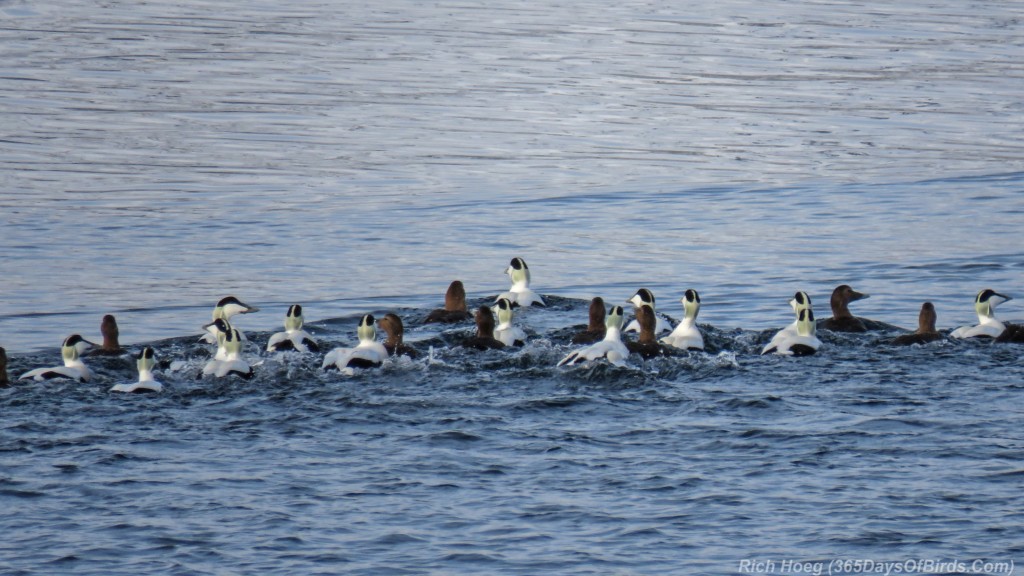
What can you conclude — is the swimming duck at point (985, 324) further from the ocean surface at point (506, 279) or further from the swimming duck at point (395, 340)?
the swimming duck at point (395, 340)

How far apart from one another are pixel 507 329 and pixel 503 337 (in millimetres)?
249

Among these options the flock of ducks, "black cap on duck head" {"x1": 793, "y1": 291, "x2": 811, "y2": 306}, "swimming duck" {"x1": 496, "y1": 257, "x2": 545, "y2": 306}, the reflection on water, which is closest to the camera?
the flock of ducks

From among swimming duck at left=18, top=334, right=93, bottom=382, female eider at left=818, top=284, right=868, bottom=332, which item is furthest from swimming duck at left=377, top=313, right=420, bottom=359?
female eider at left=818, top=284, right=868, bottom=332

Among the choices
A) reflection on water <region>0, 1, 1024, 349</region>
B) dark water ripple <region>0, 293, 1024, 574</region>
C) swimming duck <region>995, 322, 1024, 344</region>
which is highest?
reflection on water <region>0, 1, 1024, 349</region>

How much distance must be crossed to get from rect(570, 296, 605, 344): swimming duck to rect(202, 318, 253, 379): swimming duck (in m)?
3.41

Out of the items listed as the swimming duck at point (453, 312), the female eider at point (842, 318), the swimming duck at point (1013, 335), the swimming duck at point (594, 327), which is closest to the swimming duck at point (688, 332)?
the swimming duck at point (594, 327)

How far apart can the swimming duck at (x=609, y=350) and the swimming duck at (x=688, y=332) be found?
0.92m

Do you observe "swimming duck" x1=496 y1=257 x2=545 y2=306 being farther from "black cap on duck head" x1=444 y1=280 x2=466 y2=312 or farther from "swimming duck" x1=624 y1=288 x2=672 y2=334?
"swimming duck" x1=624 y1=288 x2=672 y2=334

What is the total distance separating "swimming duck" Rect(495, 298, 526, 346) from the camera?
1739 centimetres

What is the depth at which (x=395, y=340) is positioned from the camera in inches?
683

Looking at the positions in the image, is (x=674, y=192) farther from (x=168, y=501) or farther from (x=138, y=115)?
(x=168, y=501)

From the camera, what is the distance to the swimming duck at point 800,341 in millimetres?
16625

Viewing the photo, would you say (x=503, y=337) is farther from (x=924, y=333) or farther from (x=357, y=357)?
(x=924, y=333)

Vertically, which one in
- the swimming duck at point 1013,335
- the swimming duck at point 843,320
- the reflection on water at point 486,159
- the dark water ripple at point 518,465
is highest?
the reflection on water at point 486,159
